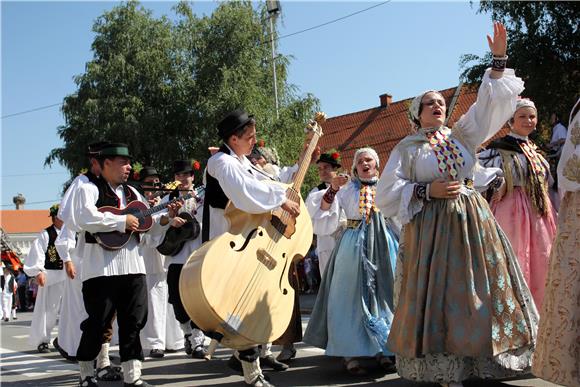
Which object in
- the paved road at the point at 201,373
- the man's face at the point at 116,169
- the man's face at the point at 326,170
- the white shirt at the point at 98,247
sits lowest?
the paved road at the point at 201,373

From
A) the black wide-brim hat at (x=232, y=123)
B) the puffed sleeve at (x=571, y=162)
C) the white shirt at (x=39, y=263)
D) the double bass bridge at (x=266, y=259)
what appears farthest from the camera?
the white shirt at (x=39, y=263)

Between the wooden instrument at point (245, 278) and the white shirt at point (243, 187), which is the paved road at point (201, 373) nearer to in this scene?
the wooden instrument at point (245, 278)

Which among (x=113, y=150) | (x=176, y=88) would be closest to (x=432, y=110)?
(x=113, y=150)

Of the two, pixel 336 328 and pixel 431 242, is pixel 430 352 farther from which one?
pixel 336 328

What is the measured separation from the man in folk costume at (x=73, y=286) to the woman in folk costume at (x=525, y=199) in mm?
3590

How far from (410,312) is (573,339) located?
1.15m

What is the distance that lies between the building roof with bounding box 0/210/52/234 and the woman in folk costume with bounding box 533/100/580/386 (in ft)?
263

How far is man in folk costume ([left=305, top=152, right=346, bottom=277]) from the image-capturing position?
748 cm

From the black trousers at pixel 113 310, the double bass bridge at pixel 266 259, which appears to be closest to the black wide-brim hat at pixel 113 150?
the black trousers at pixel 113 310

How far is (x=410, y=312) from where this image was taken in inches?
201

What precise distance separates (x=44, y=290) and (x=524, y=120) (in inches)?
292

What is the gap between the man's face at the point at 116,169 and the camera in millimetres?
6296

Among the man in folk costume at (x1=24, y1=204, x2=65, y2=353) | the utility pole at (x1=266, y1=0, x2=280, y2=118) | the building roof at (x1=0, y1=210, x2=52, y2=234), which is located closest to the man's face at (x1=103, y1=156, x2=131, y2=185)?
the man in folk costume at (x1=24, y1=204, x2=65, y2=353)

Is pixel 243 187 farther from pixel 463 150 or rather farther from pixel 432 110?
pixel 463 150
